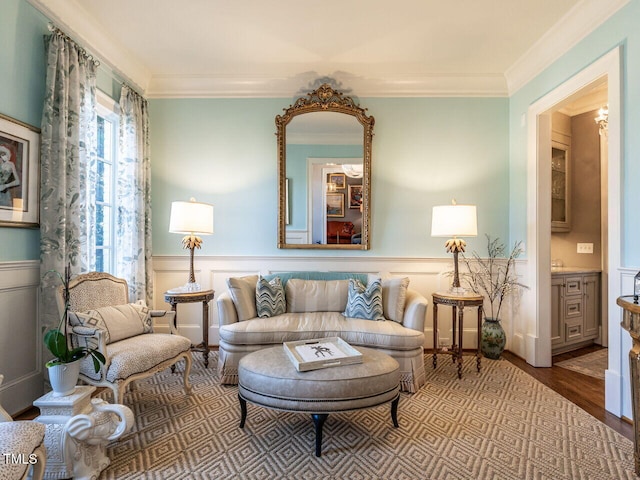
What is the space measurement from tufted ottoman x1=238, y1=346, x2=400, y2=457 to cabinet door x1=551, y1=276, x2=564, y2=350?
2.58 m

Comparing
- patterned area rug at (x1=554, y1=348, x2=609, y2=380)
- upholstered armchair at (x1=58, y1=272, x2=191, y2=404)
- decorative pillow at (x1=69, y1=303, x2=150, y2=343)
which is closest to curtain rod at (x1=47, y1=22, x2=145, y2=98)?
upholstered armchair at (x1=58, y1=272, x2=191, y2=404)

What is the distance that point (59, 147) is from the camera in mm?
2553

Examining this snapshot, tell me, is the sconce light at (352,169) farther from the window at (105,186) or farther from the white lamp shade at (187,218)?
the window at (105,186)

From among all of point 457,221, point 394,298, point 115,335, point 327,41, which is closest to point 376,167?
point 457,221

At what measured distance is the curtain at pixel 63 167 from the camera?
248 cm

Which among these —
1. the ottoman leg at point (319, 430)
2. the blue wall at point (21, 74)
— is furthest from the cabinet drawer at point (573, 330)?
the blue wall at point (21, 74)

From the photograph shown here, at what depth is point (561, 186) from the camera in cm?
444

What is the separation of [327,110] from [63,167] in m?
2.54

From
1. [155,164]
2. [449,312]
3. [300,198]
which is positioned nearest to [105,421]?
[300,198]

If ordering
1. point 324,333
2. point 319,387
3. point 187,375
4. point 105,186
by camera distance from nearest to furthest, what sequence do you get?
1. point 319,387
2. point 187,375
3. point 324,333
4. point 105,186

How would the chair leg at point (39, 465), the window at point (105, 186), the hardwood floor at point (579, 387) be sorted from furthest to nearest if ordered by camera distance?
the window at point (105, 186)
the hardwood floor at point (579, 387)
the chair leg at point (39, 465)

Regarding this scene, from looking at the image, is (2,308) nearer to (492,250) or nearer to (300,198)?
(300,198)

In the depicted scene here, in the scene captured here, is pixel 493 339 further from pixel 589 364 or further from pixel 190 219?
pixel 190 219

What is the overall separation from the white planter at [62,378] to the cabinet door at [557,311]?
4.25 m
